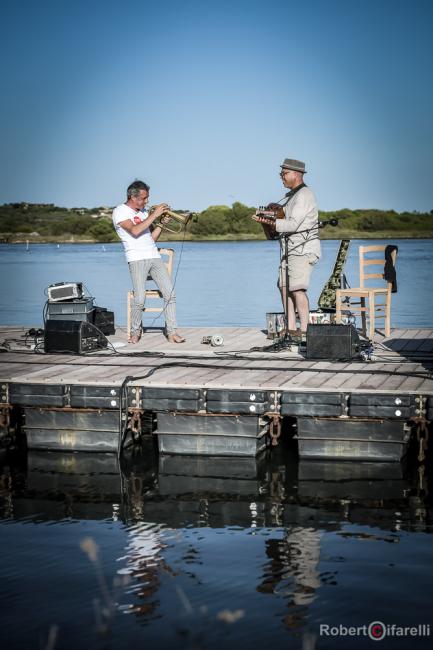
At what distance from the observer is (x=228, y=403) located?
744cm

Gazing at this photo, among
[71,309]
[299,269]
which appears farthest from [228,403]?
[71,309]

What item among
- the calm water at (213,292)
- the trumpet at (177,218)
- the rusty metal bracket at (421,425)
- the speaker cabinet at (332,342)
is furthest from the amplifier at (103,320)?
the calm water at (213,292)

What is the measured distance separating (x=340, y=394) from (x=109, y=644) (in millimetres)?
3155

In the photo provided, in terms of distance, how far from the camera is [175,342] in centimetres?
996

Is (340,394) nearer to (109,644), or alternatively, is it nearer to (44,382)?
(44,382)

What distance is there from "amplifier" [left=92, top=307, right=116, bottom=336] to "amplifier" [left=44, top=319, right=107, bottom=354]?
53 centimetres

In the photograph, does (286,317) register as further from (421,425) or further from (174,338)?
(421,425)

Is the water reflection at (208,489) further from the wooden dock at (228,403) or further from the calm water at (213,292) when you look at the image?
the calm water at (213,292)

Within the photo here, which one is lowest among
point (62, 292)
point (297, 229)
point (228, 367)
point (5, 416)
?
point (5, 416)

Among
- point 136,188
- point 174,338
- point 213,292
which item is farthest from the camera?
point 213,292

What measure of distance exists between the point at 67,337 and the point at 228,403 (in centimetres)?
256

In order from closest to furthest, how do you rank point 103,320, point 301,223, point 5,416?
point 5,416 < point 301,223 < point 103,320

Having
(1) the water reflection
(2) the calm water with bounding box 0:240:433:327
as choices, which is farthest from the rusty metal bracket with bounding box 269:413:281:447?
(2) the calm water with bounding box 0:240:433:327

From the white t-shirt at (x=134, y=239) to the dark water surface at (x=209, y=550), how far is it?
214 centimetres
